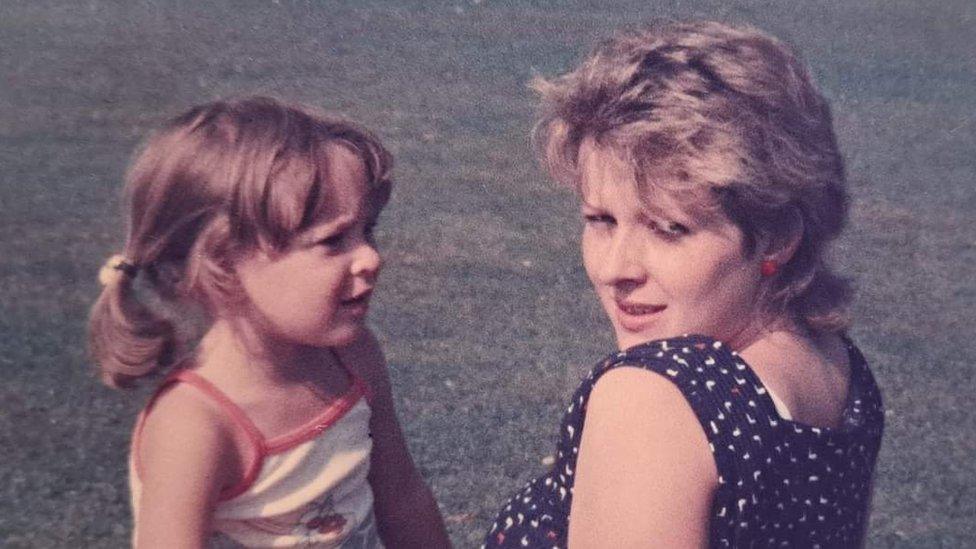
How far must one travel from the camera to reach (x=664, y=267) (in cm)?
217

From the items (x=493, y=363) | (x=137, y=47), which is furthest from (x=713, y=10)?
(x=493, y=363)

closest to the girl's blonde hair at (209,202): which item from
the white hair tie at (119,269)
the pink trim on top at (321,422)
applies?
the white hair tie at (119,269)

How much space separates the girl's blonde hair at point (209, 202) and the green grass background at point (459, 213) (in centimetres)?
139

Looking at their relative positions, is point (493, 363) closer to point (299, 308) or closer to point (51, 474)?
point (51, 474)

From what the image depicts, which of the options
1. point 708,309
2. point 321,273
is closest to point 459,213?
point 321,273

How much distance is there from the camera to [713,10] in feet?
32.6

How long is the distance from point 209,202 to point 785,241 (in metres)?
1.03

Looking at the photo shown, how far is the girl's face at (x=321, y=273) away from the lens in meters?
2.27

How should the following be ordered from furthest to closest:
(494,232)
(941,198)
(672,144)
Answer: (941,198) → (494,232) → (672,144)

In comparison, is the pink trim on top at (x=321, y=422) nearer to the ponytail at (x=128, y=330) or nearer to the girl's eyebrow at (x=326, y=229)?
the ponytail at (x=128, y=330)

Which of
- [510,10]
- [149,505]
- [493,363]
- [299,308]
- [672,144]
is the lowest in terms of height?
[510,10]

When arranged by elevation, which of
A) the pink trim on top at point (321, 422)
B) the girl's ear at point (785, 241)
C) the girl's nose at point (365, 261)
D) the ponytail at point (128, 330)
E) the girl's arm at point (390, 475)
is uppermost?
the girl's ear at point (785, 241)

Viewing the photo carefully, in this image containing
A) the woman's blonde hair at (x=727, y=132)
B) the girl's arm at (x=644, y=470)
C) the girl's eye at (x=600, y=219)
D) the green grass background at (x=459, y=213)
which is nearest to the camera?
the girl's arm at (x=644, y=470)

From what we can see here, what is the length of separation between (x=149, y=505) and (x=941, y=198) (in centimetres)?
558
